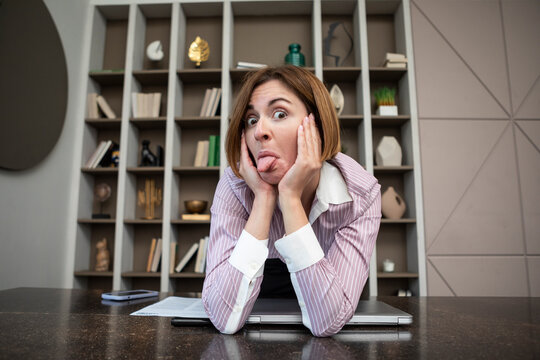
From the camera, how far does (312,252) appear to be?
0.77m

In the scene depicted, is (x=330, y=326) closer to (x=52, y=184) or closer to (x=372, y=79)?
(x=52, y=184)

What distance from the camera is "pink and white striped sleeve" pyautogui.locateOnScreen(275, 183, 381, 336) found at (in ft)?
2.22

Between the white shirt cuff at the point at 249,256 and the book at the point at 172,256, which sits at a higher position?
the white shirt cuff at the point at 249,256

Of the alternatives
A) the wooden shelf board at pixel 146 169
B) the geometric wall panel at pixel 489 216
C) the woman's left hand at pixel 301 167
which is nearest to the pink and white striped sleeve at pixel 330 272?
the woman's left hand at pixel 301 167

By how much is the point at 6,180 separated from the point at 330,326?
2413 mm

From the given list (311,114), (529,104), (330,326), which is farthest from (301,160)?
A: (529,104)

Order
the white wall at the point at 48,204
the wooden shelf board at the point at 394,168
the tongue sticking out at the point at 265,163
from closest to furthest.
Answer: the tongue sticking out at the point at 265,163
the white wall at the point at 48,204
the wooden shelf board at the point at 394,168

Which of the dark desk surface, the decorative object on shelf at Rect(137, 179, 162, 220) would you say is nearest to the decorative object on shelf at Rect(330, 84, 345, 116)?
the decorative object on shelf at Rect(137, 179, 162, 220)

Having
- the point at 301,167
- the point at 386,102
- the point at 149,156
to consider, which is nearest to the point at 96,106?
the point at 149,156

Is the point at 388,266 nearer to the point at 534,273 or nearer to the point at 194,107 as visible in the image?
the point at 534,273

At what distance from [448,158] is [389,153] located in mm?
478

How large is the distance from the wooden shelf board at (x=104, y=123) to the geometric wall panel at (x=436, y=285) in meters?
2.87

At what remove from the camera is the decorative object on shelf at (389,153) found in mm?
2980

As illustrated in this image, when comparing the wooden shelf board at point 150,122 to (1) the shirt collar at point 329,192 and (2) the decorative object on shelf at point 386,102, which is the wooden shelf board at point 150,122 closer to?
(2) the decorative object on shelf at point 386,102
